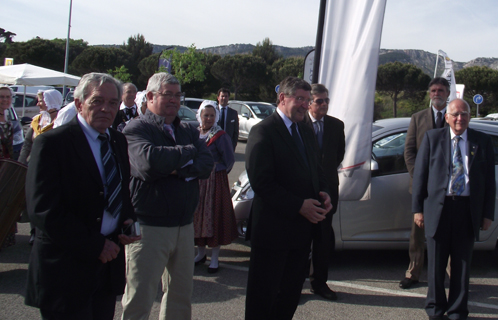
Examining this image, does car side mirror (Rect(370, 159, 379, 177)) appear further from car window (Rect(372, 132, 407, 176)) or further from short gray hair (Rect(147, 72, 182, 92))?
short gray hair (Rect(147, 72, 182, 92))

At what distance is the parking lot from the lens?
364 cm

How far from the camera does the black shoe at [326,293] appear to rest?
3.93 m

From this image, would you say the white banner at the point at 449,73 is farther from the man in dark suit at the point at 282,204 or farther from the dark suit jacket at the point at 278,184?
the dark suit jacket at the point at 278,184

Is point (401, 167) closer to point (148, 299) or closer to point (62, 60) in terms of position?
point (148, 299)

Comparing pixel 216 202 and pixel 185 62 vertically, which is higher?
pixel 185 62

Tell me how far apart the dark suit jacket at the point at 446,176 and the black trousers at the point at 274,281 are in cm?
134

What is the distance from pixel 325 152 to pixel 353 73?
0.83 meters

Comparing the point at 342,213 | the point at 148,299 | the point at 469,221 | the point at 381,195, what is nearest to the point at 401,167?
the point at 381,195

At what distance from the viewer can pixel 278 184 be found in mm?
2732

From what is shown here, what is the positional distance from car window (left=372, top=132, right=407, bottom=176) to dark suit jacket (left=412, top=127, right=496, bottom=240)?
3.06 ft

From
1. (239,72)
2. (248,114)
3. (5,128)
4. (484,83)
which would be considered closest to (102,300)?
(5,128)

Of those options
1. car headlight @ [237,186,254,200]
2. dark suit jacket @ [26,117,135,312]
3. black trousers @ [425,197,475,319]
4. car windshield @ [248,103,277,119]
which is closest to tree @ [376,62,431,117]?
car windshield @ [248,103,277,119]

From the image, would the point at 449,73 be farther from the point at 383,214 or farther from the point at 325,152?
the point at 325,152

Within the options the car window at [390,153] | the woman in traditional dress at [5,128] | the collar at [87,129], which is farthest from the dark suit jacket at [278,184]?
the woman in traditional dress at [5,128]
